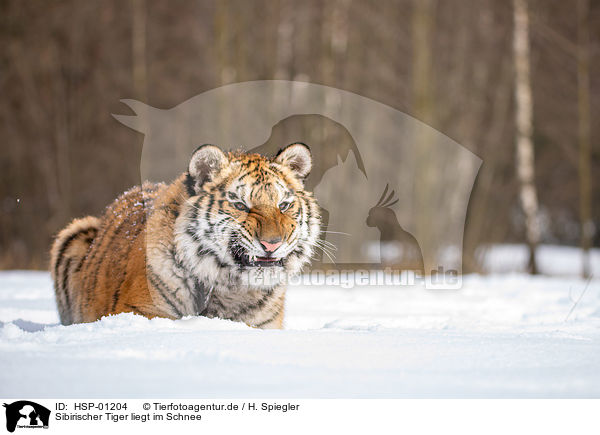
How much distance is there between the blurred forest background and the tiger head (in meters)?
9.02

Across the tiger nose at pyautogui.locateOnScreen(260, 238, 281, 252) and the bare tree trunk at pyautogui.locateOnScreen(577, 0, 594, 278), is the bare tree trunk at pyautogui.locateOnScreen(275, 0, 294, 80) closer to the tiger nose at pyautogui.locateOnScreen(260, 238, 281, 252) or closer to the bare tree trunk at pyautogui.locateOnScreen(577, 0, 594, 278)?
the bare tree trunk at pyautogui.locateOnScreen(577, 0, 594, 278)

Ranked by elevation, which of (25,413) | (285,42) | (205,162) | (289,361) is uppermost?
(285,42)

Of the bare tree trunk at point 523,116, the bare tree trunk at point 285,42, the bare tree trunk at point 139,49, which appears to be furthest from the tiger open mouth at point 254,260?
the bare tree trunk at point 285,42

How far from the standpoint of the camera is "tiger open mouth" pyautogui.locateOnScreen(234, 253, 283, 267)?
3.72m

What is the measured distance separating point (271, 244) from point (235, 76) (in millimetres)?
10019

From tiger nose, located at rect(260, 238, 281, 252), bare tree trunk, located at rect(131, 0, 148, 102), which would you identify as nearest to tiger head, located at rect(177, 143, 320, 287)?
tiger nose, located at rect(260, 238, 281, 252)

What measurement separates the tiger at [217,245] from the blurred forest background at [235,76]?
29.3 ft

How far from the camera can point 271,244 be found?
361cm

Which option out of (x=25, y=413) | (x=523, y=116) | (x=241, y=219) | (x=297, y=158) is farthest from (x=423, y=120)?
(x=25, y=413)

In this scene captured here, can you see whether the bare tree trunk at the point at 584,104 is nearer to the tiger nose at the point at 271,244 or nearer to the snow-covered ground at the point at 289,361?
the snow-covered ground at the point at 289,361

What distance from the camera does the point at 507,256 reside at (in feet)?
51.0

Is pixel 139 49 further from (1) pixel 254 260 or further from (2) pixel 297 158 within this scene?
(1) pixel 254 260

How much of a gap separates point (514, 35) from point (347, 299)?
837 cm

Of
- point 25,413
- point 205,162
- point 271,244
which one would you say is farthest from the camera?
point 205,162
